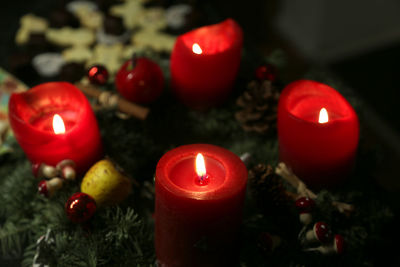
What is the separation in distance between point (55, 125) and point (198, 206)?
0.32 m

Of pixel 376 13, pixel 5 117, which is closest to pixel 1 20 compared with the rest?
pixel 5 117

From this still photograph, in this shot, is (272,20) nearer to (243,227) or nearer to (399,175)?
(399,175)

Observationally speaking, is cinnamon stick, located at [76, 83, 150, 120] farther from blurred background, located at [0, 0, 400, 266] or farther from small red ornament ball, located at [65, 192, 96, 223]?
blurred background, located at [0, 0, 400, 266]

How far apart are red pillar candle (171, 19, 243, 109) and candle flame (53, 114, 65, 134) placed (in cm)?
27

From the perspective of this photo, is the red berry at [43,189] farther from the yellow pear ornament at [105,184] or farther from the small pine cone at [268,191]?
the small pine cone at [268,191]

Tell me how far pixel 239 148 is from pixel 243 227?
19cm

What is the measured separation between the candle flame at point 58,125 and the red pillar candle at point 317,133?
38 cm

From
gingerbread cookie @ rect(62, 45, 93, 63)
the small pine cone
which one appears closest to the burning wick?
the small pine cone

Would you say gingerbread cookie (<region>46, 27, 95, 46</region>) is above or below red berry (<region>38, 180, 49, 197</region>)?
above

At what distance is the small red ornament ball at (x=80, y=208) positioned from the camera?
28.4 inches

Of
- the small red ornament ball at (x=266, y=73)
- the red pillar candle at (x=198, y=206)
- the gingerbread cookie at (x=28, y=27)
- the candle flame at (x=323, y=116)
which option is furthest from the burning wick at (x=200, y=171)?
the gingerbread cookie at (x=28, y=27)

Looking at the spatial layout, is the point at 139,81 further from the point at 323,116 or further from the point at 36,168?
the point at 323,116

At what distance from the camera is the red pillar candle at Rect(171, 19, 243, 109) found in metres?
0.91

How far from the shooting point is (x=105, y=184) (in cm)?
76
